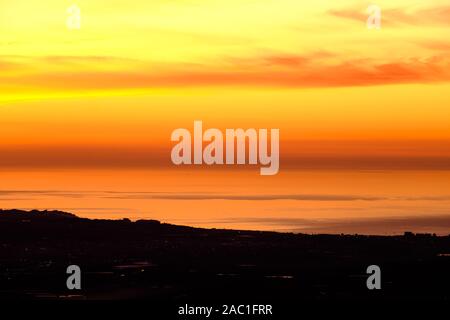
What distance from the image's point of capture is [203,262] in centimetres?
3412

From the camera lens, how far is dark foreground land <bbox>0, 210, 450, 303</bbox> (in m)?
27.9

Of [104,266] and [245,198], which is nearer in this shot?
[104,266]

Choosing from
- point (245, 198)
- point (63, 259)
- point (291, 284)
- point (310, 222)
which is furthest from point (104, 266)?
point (245, 198)

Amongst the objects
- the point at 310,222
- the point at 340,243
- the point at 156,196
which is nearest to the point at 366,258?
the point at 340,243

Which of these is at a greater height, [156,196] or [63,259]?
[156,196]

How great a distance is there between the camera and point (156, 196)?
78.9 metres

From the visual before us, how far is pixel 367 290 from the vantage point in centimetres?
2817

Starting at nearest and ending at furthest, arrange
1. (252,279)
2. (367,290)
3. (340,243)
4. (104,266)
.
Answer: (367,290) → (252,279) → (104,266) → (340,243)

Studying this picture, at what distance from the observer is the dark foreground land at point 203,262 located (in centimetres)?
2792

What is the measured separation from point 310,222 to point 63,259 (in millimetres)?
23873
